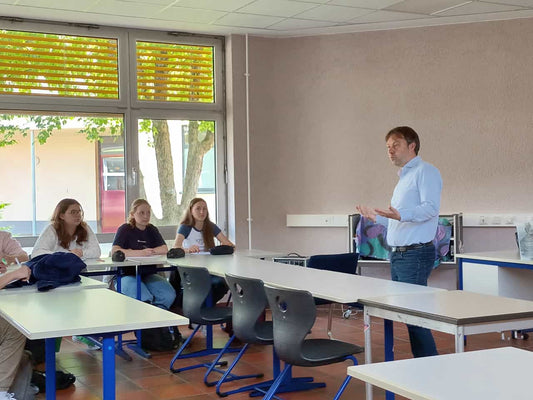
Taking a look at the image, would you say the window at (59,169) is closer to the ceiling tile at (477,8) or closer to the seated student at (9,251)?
the seated student at (9,251)

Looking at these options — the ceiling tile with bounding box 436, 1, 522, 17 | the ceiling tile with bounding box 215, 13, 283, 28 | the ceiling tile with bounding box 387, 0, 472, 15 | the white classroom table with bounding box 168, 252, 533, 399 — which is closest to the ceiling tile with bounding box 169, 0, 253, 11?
the ceiling tile with bounding box 215, 13, 283, 28

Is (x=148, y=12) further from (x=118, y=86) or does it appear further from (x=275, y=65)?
(x=275, y=65)

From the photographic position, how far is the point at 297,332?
3.72m

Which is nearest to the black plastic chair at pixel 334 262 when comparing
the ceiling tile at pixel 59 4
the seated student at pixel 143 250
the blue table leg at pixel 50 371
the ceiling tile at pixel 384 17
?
the seated student at pixel 143 250

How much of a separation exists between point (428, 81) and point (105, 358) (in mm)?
5575

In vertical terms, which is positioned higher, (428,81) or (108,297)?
(428,81)

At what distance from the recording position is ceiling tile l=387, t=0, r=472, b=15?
6722 mm

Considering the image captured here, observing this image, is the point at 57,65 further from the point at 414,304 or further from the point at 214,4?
the point at 414,304

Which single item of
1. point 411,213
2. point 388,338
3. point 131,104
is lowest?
point 388,338

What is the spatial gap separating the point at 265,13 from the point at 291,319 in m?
4.03

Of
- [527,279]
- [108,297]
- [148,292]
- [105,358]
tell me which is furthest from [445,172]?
[105,358]

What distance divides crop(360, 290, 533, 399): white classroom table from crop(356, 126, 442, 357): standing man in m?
0.60

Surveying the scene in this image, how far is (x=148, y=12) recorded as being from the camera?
691cm

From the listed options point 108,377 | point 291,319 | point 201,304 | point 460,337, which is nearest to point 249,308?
point 291,319
